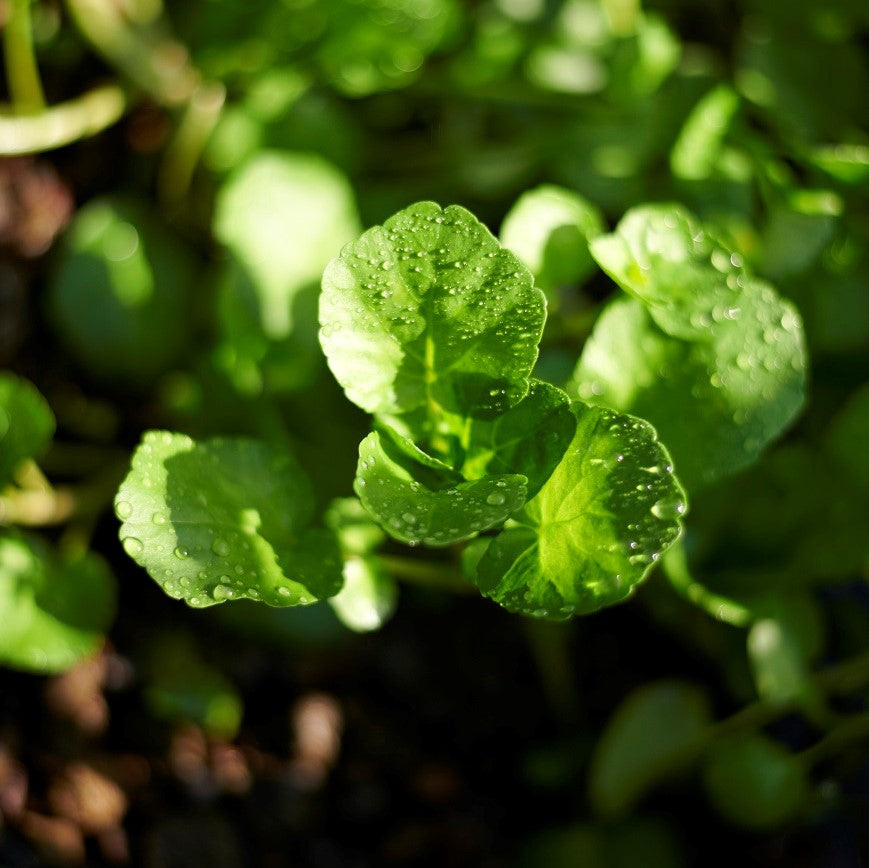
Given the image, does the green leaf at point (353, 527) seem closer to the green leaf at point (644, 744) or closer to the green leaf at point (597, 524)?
the green leaf at point (597, 524)

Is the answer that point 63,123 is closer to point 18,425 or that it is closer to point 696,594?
point 18,425

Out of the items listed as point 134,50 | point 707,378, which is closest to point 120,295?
point 134,50

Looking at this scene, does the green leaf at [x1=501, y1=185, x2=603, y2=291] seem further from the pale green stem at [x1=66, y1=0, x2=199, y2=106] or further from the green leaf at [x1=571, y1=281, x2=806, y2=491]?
the pale green stem at [x1=66, y1=0, x2=199, y2=106]

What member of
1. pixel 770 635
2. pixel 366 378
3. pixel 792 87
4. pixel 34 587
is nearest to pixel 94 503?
pixel 34 587

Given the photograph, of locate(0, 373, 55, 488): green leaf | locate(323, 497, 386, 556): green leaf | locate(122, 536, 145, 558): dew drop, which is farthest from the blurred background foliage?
locate(122, 536, 145, 558): dew drop

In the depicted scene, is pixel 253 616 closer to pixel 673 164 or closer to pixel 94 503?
pixel 94 503
